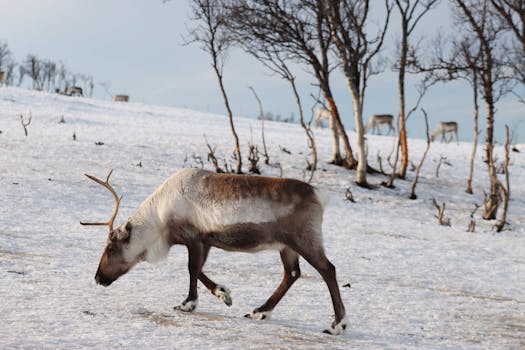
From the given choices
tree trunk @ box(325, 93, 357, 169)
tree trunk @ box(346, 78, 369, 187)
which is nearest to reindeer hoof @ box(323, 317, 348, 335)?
tree trunk @ box(346, 78, 369, 187)

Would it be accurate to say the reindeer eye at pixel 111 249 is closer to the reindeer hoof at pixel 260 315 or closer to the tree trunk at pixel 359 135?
the reindeer hoof at pixel 260 315

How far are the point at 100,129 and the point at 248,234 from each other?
17500 mm

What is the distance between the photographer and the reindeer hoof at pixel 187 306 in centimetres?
532

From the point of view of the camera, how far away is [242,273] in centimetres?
757

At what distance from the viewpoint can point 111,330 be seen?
4488 mm

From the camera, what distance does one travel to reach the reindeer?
5047mm

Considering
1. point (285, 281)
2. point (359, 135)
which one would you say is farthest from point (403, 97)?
point (285, 281)

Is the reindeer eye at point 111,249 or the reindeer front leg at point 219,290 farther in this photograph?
the reindeer eye at point 111,249

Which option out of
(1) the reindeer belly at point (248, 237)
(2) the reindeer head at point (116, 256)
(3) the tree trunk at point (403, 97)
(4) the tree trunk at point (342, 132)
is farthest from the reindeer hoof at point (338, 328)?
(3) the tree trunk at point (403, 97)

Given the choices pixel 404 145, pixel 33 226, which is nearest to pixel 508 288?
pixel 33 226

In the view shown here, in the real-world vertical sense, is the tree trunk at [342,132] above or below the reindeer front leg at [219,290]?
above

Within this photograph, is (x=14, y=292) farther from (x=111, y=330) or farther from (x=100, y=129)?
(x=100, y=129)

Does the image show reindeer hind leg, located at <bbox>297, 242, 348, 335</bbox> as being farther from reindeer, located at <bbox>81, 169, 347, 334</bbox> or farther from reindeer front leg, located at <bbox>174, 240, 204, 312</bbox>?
reindeer front leg, located at <bbox>174, 240, 204, 312</bbox>

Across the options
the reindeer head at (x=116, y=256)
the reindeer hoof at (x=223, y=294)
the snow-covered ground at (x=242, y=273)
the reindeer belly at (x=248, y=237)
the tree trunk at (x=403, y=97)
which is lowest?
the snow-covered ground at (x=242, y=273)
